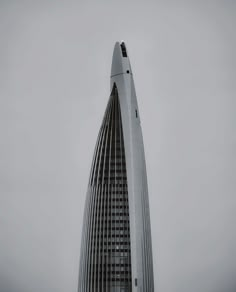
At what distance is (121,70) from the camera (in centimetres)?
9700

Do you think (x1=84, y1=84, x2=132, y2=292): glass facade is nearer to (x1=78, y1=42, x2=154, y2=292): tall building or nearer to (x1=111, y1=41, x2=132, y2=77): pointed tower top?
(x1=78, y1=42, x2=154, y2=292): tall building

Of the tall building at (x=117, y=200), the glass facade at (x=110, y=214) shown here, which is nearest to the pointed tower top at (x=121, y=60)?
the tall building at (x=117, y=200)

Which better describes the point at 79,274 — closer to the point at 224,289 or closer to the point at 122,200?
the point at 122,200

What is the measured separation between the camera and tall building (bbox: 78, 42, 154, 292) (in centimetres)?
9300

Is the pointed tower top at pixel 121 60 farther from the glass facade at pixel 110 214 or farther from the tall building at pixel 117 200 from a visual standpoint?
the glass facade at pixel 110 214

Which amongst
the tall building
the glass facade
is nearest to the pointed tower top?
the tall building

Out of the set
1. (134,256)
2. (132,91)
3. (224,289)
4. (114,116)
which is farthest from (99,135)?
(224,289)

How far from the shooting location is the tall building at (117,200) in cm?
9300

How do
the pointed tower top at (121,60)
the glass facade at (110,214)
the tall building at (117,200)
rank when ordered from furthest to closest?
the glass facade at (110,214) < the pointed tower top at (121,60) < the tall building at (117,200)

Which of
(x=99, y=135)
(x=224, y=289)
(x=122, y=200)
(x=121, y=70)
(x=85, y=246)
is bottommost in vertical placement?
(x=224, y=289)

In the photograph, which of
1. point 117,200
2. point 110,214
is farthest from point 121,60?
point 110,214

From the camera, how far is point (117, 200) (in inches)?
3920

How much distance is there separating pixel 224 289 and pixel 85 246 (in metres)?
30.1

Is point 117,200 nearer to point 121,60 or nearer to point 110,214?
point 110,214
